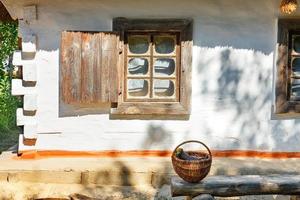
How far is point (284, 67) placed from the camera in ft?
18.8

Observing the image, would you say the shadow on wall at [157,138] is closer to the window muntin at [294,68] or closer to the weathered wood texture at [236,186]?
the weathered wood texture at [236,186]

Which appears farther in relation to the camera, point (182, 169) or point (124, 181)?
point (124, 181)

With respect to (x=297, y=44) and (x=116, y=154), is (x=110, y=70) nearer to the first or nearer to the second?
(x=116, y=154)

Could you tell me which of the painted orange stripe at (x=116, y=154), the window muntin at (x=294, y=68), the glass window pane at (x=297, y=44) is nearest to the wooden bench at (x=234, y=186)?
the painted orange stripe at (x=116, y=154)

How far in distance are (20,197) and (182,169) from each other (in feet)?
6.78

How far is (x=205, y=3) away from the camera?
5648 mm

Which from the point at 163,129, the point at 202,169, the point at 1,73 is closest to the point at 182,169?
the point at 202,169

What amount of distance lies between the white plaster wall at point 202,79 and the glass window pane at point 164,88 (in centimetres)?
30

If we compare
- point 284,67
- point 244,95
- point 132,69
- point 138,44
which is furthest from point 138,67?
point 284,67

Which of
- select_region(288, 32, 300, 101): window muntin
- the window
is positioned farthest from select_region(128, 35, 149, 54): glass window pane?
select_region(288, 32, 300, 101): window muntin

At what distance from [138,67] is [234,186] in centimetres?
226

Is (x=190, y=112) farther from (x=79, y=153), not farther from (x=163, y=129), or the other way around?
(x=79, y=153)

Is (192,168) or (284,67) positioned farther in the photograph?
(284,67)

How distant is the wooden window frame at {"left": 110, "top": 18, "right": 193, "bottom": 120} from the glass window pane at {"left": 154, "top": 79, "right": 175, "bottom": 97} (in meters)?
0.14
